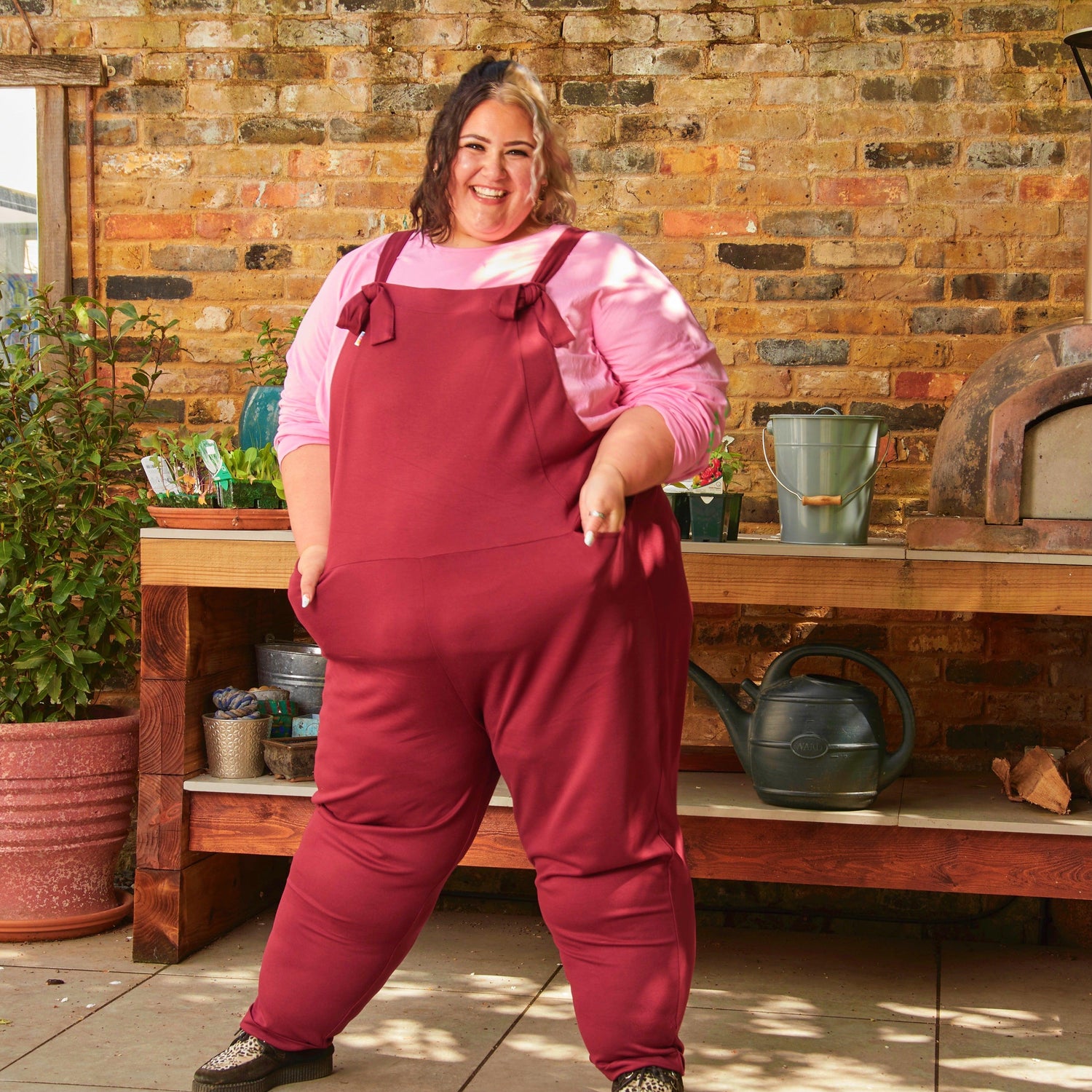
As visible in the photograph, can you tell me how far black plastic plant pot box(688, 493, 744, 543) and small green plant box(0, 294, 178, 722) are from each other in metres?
1.31

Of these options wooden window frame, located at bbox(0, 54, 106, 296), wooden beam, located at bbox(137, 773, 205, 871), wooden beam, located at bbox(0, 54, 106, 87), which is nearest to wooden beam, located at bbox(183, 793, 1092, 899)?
wooden beam, located at bbox(137, 773, 205, 871)

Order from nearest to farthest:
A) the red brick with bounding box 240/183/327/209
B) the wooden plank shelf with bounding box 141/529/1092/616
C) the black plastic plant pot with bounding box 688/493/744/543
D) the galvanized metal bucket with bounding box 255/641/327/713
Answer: the wooden plank shelf with bounding box 141/529/1092/616
the black plastic plant pot with bounding box 688/493/744/543
the galvanized metal bucket with bounding box 255/641/327/713
the red brick with bounding box 240/183/327/209

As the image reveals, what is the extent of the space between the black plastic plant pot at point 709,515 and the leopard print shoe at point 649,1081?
1138 millimetres

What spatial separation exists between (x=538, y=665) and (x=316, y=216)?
2.03m

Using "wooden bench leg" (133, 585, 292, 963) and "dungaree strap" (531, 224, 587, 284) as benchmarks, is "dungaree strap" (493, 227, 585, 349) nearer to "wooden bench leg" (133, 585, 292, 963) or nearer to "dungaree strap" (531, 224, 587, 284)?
"dungaree strap" (531, 224, 587, 284)

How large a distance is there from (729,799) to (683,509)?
627mm

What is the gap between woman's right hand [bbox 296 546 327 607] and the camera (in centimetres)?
203

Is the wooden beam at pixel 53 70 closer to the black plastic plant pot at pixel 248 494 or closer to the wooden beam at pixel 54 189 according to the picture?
the wooden beam at pixel 54 189

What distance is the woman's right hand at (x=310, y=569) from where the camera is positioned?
6.67 ft

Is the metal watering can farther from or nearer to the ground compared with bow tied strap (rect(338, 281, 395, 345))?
nearer to the ground

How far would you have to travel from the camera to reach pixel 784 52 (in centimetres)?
336

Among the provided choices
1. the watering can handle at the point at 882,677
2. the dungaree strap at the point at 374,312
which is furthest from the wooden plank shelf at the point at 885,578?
the dungaree strap at the point at 374,312

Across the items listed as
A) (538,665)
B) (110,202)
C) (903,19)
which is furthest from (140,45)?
(538,665)

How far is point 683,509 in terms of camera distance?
2.82 m
